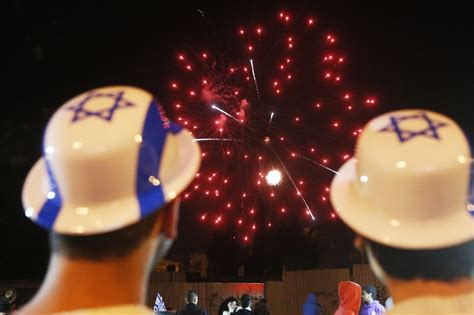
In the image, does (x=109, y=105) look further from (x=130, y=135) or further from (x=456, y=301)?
(x=456, y=301)

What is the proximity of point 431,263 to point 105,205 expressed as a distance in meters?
1.15

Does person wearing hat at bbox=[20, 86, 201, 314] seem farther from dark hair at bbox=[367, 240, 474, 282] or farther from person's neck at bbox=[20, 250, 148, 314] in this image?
dark hair at bbox=[367, 240, 474, 282]

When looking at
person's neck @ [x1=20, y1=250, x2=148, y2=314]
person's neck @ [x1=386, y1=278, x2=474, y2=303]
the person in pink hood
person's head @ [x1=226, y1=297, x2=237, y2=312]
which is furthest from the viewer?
person's head @ [x1=226, y1=297, x2=237, y2=312]

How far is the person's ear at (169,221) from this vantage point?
1.82 m

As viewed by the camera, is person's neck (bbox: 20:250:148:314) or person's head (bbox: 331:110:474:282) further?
person's head (bbox: 331:110:474:282)

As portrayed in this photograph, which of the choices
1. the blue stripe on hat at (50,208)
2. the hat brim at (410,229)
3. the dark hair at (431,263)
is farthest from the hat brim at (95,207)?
the dark hair at (431,263)

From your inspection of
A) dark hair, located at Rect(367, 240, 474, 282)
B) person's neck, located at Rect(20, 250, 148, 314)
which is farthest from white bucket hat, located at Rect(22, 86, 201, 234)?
dark hair, located at Rect(367, 240, 474, 282)

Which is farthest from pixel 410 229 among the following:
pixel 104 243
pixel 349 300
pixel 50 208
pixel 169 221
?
pixel 349 300

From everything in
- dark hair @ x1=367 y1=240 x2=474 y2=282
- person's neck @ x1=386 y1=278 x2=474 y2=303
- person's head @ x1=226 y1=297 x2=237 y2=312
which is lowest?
person's head @ x1=226 y1=297 x2=237 y2=312

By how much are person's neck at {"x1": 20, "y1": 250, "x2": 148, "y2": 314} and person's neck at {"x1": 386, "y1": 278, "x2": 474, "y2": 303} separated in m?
0.89

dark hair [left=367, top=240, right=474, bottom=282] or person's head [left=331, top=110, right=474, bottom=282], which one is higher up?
person's head [left=331, top=110, right=474, bottom=282]

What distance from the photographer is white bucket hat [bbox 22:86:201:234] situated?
1.71 m

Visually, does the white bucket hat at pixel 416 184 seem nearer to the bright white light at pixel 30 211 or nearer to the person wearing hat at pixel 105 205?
the person wearing hat at pixel 105 205

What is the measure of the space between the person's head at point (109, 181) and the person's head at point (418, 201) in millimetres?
712
